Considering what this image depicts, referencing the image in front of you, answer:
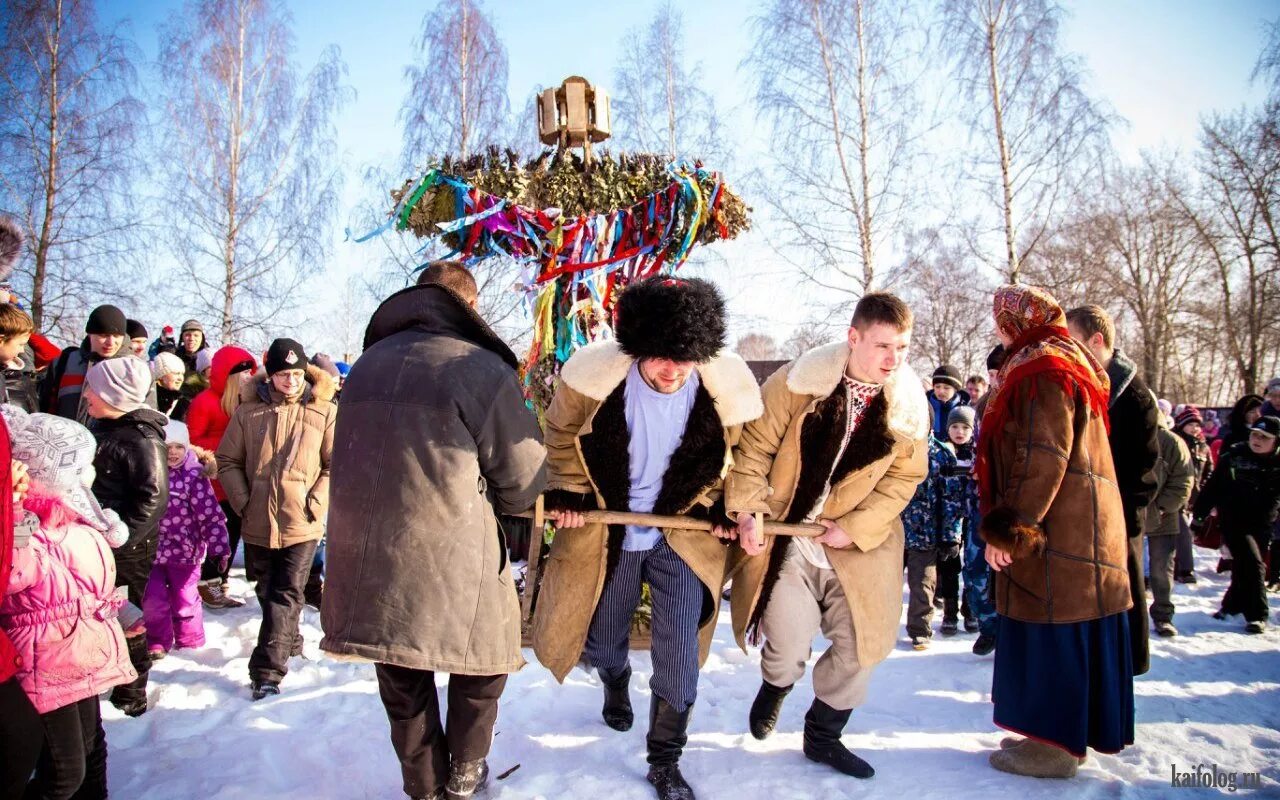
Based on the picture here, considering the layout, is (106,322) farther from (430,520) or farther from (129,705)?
(430,520)

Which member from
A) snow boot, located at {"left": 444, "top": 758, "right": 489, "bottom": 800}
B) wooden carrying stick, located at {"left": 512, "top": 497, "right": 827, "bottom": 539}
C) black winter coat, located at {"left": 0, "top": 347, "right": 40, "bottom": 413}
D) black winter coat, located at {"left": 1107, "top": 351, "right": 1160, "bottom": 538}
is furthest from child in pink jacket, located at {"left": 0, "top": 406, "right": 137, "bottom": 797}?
black winter coat, located at {"left": 1107, "top": 351, "right": 1160, "bottom": 538}

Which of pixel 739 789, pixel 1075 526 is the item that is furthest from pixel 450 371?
pixel 1075 526

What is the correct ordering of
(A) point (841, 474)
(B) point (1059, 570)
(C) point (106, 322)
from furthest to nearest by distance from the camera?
(C) point (106, 322)
(A) point (841, 474)
(B) point (1059, 570)

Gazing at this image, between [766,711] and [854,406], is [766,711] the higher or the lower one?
the lower one

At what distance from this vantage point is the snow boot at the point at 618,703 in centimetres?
352

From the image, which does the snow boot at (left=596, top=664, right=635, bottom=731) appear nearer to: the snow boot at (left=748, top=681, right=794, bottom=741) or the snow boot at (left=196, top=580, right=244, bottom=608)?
the snow boot at (left=748, top=681, right=794, bottom=741)

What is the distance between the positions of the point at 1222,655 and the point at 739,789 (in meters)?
4.16

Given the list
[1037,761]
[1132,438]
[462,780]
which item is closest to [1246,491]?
[1132,438]

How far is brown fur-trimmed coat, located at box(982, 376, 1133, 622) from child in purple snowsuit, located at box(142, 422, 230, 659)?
181 inches

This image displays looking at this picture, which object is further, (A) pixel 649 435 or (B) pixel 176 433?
(B) pixel 176 433

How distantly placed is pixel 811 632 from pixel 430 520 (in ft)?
6.31

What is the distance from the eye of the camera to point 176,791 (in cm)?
288

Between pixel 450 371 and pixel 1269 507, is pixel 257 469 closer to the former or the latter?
pixel 450 371

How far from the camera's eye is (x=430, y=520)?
92.7 inches
